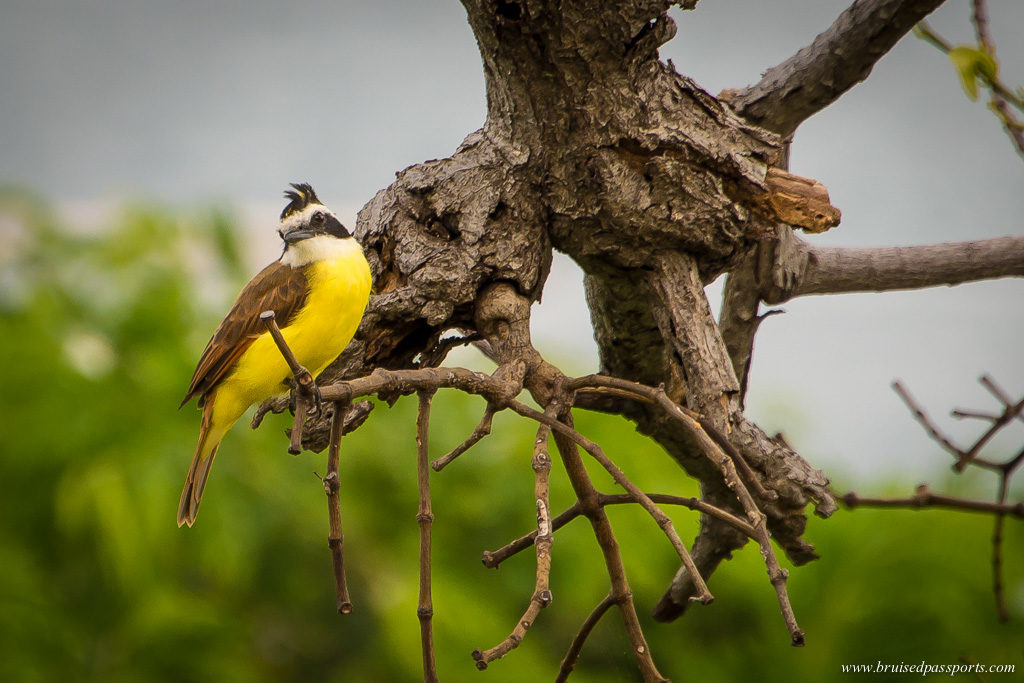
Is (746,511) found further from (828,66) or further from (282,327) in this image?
(828,66)

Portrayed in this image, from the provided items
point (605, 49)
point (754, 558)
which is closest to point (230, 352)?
point (605, 49)

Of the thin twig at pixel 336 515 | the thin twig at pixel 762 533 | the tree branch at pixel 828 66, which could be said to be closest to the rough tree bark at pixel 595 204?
the tree branch at pixel 828 66

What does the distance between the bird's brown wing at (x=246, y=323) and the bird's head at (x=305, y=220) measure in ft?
0.32

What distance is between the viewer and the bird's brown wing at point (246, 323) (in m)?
2.23

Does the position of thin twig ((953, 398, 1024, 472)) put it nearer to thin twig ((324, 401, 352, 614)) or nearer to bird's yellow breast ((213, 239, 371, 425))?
thin twig ((324, 401, 352, 614))


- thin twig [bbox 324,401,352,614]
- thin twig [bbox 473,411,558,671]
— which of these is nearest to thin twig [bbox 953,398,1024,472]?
thin twig [bbox 473,411,558,671]

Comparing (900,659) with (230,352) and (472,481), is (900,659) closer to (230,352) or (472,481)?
(472,481)

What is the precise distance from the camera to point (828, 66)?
2309mm

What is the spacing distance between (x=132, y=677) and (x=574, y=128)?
149 inches

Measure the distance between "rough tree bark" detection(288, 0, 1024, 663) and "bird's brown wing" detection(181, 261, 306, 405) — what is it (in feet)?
0.79

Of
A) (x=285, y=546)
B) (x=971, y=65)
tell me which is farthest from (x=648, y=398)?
(x=285, y=546)

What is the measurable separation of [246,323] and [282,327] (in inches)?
4.5

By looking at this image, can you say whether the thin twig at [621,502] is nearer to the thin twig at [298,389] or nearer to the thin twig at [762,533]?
the thin twig at [762,533]

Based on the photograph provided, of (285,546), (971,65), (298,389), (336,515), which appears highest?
(971,65)
